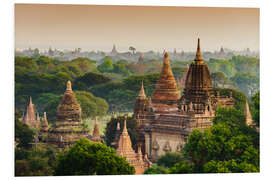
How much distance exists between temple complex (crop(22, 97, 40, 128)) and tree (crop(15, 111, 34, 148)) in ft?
0.89

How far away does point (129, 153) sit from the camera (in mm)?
22047

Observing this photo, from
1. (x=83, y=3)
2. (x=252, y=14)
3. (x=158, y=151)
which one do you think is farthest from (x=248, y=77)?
(x=83, y=3)

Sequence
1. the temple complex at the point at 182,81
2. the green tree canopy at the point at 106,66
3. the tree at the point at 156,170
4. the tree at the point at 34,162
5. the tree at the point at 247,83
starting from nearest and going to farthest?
the tree at the point at 34,162
the tree at the point at 156,170
the tree at the point at 247,83
the green tree canopy at the point at 106,66
the temple complex at the point at 182,81

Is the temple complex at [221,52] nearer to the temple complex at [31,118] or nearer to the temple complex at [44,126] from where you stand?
the temple complex at [44,126]

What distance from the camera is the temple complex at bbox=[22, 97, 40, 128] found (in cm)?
2133

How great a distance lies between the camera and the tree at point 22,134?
20656 millimetres

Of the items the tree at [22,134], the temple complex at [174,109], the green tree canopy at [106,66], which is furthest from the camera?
the green tree canopy at [106,66]

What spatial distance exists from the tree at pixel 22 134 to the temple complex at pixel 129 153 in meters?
2.88

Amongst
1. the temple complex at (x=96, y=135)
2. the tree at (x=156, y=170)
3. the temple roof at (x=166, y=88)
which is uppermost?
the temple roof at (x=166, y=88)

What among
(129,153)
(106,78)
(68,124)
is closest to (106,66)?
(106,78)

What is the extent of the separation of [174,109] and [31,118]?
16.3 ft

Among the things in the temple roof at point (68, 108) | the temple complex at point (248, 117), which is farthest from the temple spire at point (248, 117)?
the temple roof at point (68, 108)

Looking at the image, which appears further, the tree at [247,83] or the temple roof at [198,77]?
the temple roof at [198,77]

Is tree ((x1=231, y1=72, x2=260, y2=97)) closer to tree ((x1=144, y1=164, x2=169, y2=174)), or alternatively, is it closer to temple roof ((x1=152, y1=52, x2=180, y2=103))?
temple roof ((x1=152, y1=52, x2=180, y2=103))
